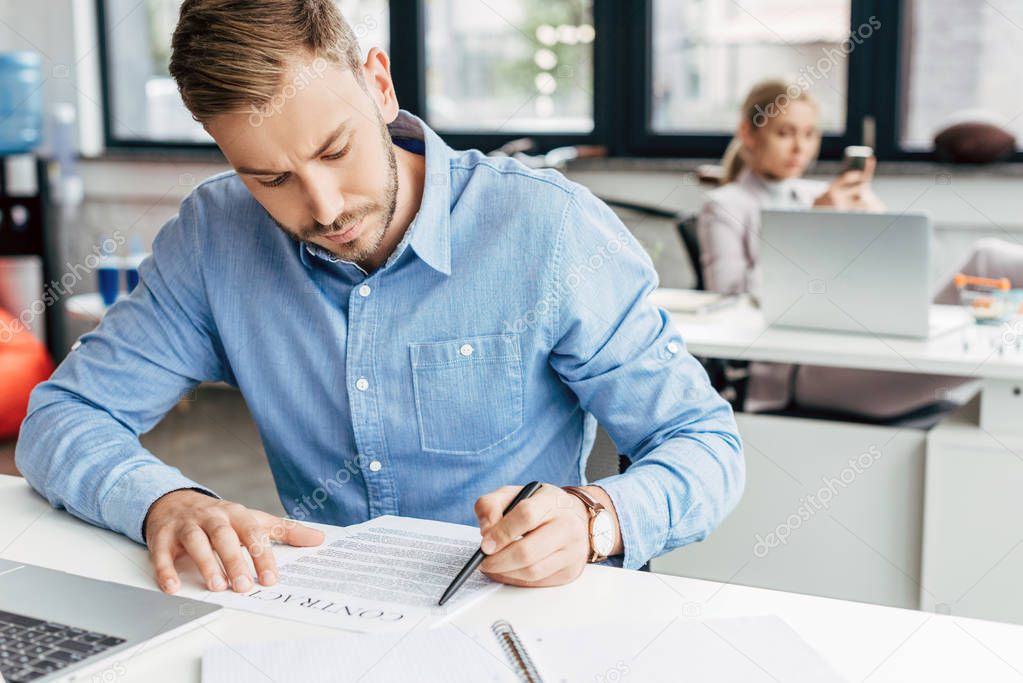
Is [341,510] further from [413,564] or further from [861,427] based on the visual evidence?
[861,427]

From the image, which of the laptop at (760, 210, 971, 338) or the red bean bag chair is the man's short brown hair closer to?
the laptop at (760, 210, 971, 338)

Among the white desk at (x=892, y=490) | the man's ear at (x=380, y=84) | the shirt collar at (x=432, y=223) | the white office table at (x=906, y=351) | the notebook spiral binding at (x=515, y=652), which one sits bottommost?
Answer: the white desk at (x=892, y=490)

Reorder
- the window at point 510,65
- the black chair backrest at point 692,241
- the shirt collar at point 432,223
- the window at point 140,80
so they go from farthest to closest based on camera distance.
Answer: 1. the window at point 140,80
2. the window at point 510,65
3. the black chair backrest at point 692,241
4. the shirt collar at point 432,223

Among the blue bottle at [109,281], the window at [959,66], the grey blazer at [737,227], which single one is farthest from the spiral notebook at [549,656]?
the window at [959,66]

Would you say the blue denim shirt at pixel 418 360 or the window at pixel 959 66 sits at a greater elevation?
the window at pixel 959 66

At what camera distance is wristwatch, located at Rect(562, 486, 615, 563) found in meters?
1.03

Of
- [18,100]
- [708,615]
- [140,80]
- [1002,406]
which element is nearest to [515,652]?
[708,615]

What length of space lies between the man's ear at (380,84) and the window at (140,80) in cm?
388

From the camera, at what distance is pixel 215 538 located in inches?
40.1

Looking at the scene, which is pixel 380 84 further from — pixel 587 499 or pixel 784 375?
pixel 784 375

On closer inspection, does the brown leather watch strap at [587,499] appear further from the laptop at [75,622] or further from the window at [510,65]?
the window at [510,65]

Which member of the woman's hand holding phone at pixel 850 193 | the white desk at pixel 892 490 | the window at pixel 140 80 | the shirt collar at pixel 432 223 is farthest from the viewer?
the window at pixel 140 80

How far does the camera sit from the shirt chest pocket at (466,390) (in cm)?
125

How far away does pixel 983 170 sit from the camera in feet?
11.9
